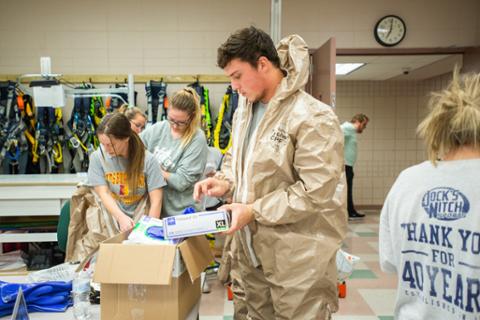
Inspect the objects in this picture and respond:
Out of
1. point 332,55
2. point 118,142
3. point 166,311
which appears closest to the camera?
point 166,311

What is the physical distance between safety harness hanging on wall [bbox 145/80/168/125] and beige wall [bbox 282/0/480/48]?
67.2 inches

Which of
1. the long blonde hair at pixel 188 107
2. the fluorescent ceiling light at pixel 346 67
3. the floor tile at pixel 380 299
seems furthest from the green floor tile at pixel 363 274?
the fluorescent ceiling light at pixel 346 67

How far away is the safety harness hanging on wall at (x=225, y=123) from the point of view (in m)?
4.27

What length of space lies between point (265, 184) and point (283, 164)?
0.30 feet

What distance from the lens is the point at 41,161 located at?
441 cm

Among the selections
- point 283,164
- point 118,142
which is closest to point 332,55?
point 118,142

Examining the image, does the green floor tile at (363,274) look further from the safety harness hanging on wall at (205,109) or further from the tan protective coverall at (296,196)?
the tan protective coverall at (296,196)

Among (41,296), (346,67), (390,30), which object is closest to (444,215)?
(41,296)

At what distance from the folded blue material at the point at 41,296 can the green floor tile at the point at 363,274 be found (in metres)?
2.64

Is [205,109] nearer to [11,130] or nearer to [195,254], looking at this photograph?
[11,130]

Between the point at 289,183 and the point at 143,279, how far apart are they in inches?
21.5

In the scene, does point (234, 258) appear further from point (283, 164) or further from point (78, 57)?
point (78, 57)

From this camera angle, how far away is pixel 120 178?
193 cm

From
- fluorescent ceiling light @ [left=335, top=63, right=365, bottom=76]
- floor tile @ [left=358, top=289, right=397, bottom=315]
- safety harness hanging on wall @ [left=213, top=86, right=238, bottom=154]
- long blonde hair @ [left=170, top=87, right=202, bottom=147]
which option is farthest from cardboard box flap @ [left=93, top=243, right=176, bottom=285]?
fluorescent ceiling light @ [left=335, top=63, right=365, bottom=76]
